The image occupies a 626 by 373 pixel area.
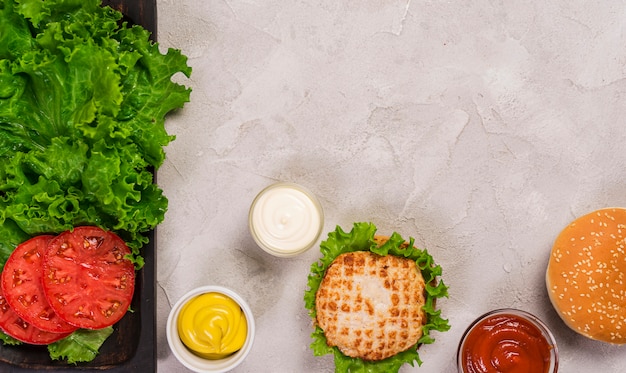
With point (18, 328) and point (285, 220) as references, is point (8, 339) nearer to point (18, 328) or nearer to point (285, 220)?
point (18, 328)

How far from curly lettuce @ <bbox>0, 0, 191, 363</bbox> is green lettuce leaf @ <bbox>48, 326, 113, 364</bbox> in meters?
0.40

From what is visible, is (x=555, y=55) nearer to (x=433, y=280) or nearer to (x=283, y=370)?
(x=433, y=280)

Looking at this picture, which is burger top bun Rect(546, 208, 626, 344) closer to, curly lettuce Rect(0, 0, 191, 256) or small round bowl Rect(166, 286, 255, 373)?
small round bowl Rect(166, 286, 255, 373)

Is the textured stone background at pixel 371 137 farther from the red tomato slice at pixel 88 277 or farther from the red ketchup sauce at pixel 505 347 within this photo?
the red tomato slice at pixel 88 277

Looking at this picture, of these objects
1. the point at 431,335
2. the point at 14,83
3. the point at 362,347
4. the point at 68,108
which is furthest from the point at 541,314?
the point at 14,83

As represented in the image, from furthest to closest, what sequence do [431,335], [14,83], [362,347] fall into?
[431,335], [362,347], [14,83]

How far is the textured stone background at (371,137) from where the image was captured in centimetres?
343

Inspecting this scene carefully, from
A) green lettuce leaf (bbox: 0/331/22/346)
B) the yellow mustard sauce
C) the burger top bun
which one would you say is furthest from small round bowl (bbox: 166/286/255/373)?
the burger top bun

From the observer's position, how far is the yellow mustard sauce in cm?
312

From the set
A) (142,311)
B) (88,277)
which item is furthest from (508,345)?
(88,277)

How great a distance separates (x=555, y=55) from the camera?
136 inches

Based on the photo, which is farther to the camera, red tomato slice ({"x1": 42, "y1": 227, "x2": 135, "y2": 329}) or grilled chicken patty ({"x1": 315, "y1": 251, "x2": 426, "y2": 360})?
grilled chicken patty ({"x1": 315, "y1": 251, "x2": 426, "y2": 360})

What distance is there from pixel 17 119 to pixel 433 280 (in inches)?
73.8

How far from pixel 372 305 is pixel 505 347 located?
62 cm
